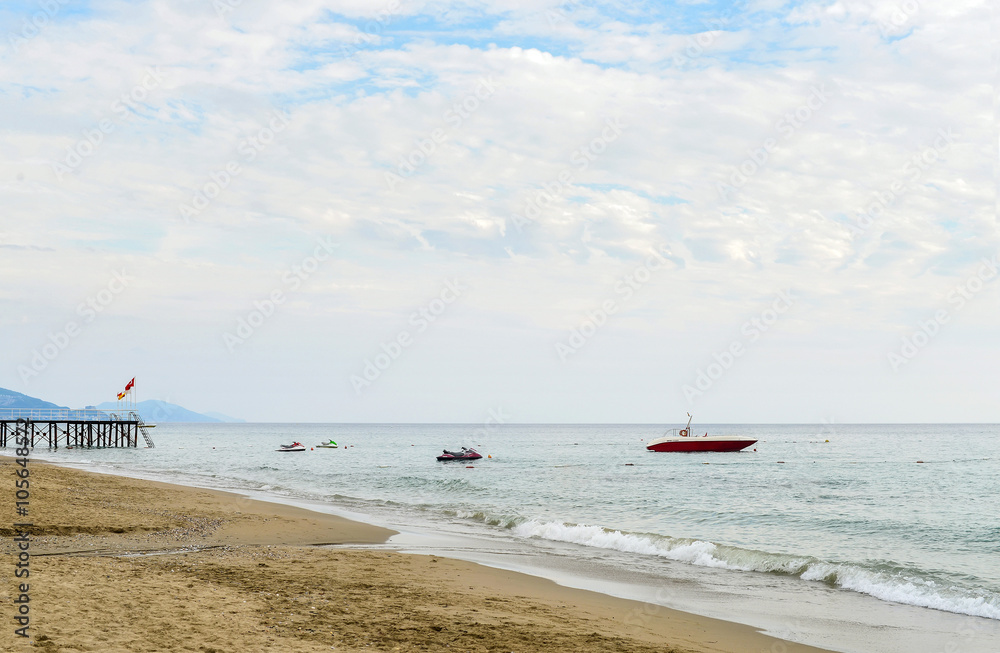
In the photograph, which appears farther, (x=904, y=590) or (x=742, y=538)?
(x=742, y=538)

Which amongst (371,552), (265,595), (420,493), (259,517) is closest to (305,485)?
(420,493)

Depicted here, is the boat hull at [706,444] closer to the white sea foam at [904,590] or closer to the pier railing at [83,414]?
the pier railing at [83,414]

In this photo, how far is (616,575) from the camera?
1532 centimetres

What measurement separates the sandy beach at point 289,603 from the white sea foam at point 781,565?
4918 millimetres

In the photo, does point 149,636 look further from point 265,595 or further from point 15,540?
point 15,540

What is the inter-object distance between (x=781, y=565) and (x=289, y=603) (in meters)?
11.5

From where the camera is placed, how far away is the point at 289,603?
394 inches

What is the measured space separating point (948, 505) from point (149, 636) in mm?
34065

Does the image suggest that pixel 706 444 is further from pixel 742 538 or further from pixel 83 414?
pixel 83 414

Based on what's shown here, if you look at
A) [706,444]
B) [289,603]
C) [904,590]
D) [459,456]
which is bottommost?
[459,456]

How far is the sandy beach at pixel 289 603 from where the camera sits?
8109 mm

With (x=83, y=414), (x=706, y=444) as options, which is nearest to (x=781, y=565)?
(x=706, y=444)

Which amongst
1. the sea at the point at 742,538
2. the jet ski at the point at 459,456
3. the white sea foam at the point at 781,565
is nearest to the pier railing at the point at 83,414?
the sea at the point at 742,538

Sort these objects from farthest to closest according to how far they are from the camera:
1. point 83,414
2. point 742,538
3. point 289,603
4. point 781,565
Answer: point 83,414, point 742,538, point 781,565, point 289,603
